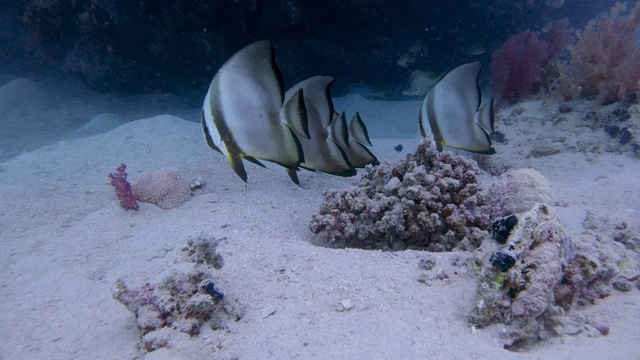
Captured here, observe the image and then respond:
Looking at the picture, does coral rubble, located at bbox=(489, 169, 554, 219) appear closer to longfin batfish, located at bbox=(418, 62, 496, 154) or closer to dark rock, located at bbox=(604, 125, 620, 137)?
longfin batfish, located at bbox=(418, 62, 496, 154)

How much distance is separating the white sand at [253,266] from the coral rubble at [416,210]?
406 mm

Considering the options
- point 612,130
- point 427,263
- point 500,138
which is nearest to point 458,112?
point 427,263

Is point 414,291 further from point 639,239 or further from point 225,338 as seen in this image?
point 639,239

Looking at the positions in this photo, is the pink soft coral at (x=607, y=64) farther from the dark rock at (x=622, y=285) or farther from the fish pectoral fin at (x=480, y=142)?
the dark rock at (x=622, y=285)

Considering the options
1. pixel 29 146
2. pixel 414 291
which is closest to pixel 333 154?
pixel 414 291

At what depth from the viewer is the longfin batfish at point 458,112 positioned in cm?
328

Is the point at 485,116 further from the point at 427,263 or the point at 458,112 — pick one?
the point at 427,263

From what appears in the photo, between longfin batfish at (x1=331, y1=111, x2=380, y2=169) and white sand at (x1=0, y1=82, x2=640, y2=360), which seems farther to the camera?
longfin batfish at (x1=331, y1=111, x2=380, y2=169)

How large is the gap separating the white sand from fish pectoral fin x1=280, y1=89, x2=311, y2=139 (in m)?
1.03

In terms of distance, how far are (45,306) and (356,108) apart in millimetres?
9135

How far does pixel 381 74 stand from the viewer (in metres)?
11.9

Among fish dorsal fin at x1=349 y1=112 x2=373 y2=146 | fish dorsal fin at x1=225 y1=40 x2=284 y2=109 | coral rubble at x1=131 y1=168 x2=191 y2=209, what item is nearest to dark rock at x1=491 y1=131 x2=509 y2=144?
fish dorsal fin at x1=349 y1=112 x2=373 y2=146

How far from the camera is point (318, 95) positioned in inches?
101

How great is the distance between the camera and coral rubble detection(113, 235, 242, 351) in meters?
1.97
